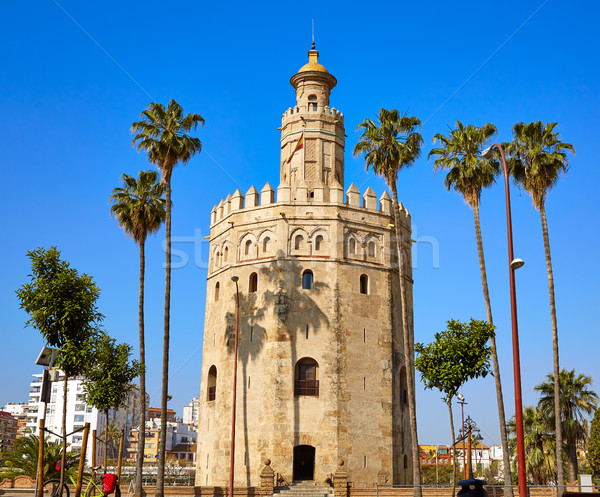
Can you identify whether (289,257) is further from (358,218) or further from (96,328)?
(96,328)

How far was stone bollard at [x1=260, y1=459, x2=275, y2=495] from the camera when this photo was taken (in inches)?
1291

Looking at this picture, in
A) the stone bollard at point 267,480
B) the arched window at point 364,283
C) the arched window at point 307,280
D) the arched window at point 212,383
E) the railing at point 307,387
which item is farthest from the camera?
the arched window at point 212,383

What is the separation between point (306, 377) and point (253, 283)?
663 cm

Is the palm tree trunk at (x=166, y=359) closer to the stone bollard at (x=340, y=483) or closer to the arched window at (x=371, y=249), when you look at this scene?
the stone bollard at (x=340, y=483)

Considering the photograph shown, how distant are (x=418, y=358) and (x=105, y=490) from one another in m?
14.9

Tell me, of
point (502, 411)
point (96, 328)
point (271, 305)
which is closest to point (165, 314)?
point (271, 305)

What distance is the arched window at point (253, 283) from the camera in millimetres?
38350

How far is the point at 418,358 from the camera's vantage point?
28.2 metres

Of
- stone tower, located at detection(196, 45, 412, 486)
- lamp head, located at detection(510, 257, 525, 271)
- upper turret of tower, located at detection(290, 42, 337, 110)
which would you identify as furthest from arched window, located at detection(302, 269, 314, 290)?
lamp head, located at detection(510, 257, 525, 271)

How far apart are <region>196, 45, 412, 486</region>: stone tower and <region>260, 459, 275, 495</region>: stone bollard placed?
905 mm

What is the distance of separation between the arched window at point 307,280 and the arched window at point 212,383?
8042 millimetres

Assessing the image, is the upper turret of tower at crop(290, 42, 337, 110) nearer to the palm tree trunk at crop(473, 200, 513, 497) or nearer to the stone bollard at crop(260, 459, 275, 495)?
the palm tree trunk at crop(473, 200, 513, 497)

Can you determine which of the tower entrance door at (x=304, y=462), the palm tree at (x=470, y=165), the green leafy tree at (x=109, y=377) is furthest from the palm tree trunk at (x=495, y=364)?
the green leafy tree at (x=109, y=377)

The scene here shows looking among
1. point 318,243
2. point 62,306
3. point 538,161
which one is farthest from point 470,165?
point 62,306
